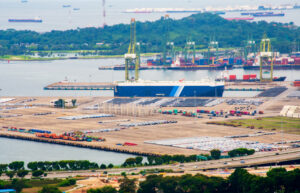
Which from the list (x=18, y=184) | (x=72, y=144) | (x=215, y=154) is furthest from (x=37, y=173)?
(x=72, y=144)

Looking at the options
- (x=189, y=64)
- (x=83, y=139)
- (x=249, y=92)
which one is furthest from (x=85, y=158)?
(x=189, y=64)

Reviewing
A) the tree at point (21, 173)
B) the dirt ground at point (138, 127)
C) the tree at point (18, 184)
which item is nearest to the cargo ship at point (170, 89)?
the dirt ground at point (138, 127)

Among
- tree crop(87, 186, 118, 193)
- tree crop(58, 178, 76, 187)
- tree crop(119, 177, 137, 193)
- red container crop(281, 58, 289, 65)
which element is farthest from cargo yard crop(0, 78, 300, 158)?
red container crop(281, 58, 289, 65)

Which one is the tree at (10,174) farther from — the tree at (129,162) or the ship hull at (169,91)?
the ship hull at (169,91)

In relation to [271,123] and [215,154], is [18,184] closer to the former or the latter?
[215,154]

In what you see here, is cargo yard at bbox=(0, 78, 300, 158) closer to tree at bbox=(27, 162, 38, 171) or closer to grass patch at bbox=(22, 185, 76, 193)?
tree at bbox=(27, 162, 38, 171)
